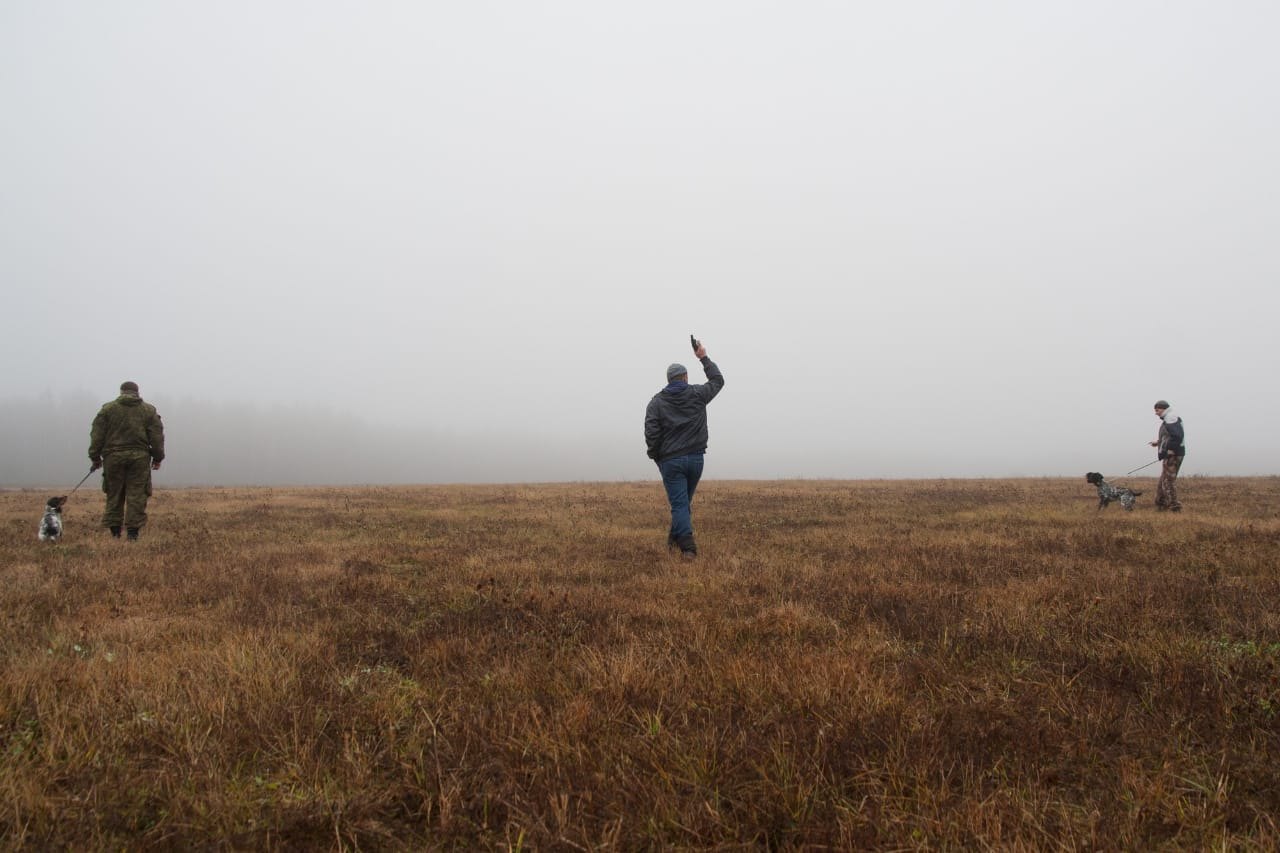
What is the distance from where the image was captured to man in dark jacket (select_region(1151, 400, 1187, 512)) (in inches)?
562

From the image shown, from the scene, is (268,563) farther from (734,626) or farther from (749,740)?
(749,740)

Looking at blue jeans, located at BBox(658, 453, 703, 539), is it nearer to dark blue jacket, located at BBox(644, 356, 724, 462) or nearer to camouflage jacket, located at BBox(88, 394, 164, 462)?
dark blue jacket, located at BBox(644, 356, 724, 462)

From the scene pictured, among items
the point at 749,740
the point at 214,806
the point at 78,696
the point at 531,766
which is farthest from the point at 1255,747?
the point at 78,696

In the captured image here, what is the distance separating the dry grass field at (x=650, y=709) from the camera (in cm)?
220

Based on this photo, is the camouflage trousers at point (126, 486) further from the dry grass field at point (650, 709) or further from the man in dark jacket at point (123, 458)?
the dry grass field at point (650, 709)

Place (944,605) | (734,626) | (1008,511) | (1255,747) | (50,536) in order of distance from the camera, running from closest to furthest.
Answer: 1. (1255,747)
2. (734,626)
3. (944,605)
4. (50,536)
5. (1008,511)

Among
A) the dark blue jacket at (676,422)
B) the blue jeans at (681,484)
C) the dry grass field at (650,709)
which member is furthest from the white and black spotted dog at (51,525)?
the blue jeans at (681,484)

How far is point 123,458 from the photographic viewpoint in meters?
10.8

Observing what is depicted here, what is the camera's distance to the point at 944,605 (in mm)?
5230

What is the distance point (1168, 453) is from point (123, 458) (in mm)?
22637

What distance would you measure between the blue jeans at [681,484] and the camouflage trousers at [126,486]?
9.69 meters

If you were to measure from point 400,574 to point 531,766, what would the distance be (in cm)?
540

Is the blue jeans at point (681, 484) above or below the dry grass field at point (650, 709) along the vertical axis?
above

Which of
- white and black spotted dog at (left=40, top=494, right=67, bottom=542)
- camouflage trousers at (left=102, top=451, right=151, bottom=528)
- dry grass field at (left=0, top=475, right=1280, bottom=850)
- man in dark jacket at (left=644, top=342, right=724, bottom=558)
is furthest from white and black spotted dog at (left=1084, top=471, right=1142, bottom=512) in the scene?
white and black spotted dog at (left=40, top=494, right=67, bottom=542)
